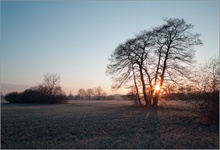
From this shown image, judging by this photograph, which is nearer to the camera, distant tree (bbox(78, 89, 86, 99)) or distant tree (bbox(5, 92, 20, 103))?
distant tree (bbox(5, 92, 20, 103))

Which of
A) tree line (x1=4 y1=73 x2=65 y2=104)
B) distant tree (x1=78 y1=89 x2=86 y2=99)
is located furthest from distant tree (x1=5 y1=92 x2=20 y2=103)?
distant tree (x1=78 y1=89 x2=86 y2=99)

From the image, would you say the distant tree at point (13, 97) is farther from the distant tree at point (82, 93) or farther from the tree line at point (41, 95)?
the distant tree at point (82, 93)

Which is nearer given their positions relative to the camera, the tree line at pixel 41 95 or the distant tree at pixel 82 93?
the tree line at pixel 41 95

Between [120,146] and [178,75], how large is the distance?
23.5 metres

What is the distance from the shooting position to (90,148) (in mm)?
10070

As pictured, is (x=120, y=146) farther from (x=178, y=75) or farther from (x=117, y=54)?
(x=117, y=54)

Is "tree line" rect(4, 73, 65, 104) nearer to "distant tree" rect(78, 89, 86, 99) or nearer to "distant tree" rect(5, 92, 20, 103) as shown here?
"distant tree" rect(5, 92, 20, 103)

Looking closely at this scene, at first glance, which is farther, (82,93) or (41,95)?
(82,93)

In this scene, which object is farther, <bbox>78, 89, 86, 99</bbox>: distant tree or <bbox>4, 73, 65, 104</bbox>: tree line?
<bbox>78, 89, 86, 99</bbox>: distant tree

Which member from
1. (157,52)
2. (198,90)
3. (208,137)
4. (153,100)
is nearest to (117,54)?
(157,52)

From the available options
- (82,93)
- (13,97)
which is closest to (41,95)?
(13,97)

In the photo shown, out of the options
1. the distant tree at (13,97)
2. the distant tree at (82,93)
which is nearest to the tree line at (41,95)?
the distant tree at (13,97)

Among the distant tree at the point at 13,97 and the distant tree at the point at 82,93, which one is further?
the distant tree at the point at 82,93

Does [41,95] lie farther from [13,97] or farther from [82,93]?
[82,93]
